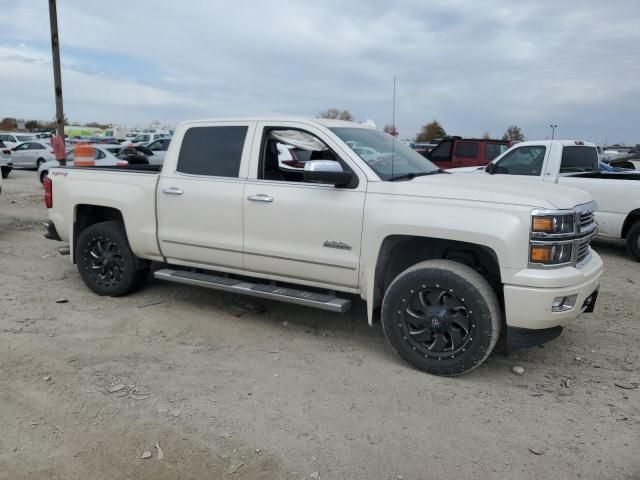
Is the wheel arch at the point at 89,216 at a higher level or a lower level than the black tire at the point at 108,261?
higher

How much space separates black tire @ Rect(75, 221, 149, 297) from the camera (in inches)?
224

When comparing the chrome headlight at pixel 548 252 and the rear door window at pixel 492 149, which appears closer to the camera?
the chrome headlight at pixel 548 252

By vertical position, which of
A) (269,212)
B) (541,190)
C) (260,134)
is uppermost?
(260,134)

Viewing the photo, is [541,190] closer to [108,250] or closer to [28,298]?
[108,250]

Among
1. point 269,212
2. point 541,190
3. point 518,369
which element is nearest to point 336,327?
point 269,212

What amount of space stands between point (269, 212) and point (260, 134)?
748 millimetres

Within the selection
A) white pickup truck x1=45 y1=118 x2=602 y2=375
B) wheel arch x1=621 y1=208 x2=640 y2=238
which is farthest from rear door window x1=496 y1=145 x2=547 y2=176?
white pickup truck x1=45 y1=118 x2=602 y2=375

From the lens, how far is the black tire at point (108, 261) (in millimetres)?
5695

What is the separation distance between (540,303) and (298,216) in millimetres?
1957

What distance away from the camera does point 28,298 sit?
5824 millimetres

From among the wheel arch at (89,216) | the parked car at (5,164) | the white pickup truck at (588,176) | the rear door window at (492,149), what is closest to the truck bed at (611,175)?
the white pickup truck at (588,176)

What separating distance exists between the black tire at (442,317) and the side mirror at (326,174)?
868 mm

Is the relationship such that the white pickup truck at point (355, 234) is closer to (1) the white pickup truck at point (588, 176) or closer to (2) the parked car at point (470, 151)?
(1) the white pickup truck at point (588, 176)

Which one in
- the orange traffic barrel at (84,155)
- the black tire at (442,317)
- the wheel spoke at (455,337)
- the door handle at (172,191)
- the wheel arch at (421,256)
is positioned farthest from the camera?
the orange traffic barrel at (84,155)
